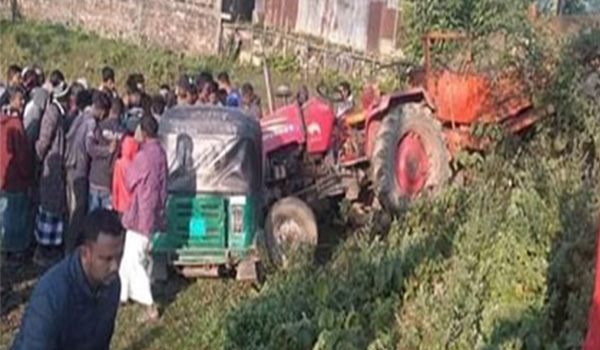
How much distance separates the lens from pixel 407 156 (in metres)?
12.6

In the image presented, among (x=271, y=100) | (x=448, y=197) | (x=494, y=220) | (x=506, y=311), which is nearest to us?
(x=506, y=311)

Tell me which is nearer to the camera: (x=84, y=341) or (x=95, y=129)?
(x=84, y=341)

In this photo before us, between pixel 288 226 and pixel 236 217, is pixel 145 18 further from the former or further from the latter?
pixel 236 217

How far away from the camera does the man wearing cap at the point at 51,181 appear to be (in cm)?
1166

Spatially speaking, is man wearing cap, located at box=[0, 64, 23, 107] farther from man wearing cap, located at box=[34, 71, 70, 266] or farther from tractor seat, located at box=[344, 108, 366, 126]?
tractor seat, located at box=[344, 108, 366, 126]

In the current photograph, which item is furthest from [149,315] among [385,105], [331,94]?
[331,94]

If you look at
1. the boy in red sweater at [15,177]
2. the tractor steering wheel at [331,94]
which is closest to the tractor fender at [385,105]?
the tractor steering wheel at [331,94]

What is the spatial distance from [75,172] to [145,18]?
19388 millimetres

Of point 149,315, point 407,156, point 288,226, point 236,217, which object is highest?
point 407,156

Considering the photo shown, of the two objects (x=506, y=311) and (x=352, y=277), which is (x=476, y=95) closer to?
(x=352, y=277)

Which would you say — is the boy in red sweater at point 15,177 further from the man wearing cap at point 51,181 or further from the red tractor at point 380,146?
the red tractor at point 380,146

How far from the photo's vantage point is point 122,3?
1216 inches

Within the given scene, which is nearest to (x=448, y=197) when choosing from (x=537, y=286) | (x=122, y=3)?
(x=537, y=286)

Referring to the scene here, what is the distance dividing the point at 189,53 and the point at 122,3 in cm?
283
